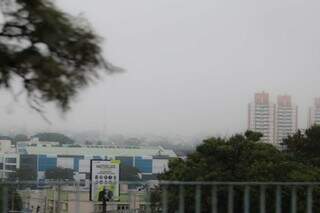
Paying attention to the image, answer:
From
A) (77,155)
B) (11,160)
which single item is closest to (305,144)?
(77,155)

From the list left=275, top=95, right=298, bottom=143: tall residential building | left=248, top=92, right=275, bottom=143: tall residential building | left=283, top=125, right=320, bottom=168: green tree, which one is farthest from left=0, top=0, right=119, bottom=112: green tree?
left=248, top=92, right=275, bottom=143: tall residential building

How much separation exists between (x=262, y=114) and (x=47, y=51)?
202 ft

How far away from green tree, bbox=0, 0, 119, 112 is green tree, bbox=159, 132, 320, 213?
23661 millimetres

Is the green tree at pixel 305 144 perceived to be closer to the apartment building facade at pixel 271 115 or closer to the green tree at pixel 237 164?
the green tree at pixel 237 164

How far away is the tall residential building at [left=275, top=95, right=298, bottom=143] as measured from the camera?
59.5 meters

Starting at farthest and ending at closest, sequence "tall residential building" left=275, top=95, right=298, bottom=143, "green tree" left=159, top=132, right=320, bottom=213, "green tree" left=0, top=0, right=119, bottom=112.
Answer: "tall residential building" left=275, top=95, right=298, bottom=143 → "green tree" left=159, top=132, right=320, bottom=213 → "green tree" left=0, top=0, right=119, bottom=112

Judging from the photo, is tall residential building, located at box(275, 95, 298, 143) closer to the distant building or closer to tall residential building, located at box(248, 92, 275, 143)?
tall residential building, located at box(248, 92, 275, 143)

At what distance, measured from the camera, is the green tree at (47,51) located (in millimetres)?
5090

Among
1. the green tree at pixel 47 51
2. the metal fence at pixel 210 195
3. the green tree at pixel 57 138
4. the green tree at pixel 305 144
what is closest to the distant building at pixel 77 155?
the green tree at pixel 57 138

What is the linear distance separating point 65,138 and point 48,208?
2255 centimetres

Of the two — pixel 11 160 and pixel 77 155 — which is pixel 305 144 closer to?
pixel 77 155

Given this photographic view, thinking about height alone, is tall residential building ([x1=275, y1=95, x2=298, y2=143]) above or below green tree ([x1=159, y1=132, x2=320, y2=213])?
above

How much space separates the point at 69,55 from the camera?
5.23 m

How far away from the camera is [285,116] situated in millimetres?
62688
